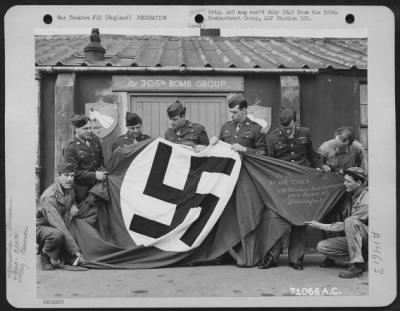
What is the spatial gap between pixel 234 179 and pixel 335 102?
106cm

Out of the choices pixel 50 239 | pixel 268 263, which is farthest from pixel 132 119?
pixel 268 263

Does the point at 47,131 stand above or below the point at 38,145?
above

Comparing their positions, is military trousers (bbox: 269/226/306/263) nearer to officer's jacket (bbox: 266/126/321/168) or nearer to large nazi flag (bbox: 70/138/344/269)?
large nazi flag (bbox: 70/138/344/269)

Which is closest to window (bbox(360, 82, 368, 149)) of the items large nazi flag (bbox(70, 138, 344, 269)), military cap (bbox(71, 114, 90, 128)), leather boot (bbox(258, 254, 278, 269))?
large nazi flag (bbox(70, 138, 344, 269))

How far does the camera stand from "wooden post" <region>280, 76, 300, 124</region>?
4.94m

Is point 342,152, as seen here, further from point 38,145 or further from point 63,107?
point 38,145

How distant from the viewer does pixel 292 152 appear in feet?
15.8

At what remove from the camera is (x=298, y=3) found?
15.2 feet

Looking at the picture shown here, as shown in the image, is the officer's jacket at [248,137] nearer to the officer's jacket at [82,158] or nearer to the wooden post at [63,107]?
the officer's jacket at [82,158]

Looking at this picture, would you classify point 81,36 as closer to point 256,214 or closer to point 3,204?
point 3,204

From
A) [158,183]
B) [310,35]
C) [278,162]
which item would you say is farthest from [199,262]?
[310,35]

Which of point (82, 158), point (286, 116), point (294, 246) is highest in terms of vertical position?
point (286, 116)

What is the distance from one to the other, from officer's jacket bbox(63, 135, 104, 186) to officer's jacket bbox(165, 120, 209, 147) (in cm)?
61

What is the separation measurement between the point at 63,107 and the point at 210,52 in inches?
48.7
